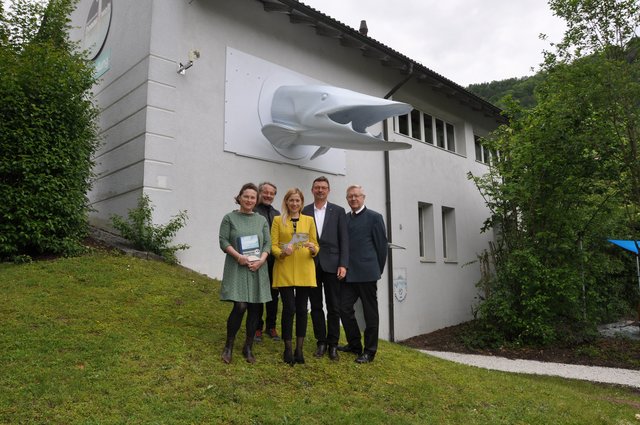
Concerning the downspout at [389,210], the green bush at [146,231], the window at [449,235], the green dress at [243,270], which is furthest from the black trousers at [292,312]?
the window at [449,235]

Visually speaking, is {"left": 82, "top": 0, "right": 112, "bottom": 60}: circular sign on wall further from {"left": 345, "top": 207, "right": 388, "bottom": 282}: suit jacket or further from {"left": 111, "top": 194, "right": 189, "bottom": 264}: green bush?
{"left": 345, "top": 207, "right": 388, "bottom": 282}: suit jacket

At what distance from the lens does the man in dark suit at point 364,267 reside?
5855 mm

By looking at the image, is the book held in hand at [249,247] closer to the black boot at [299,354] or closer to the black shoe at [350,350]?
the black boot at [299,354]

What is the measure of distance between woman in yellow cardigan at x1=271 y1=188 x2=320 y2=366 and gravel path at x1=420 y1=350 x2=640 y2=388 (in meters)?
4.84

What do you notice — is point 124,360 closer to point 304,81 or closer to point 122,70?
point 122,70

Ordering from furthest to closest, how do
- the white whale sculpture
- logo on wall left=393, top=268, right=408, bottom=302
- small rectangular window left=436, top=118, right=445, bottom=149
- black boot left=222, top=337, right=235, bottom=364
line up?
1. small rectangular window left=436, top=118, right=445, bottom=149
2. logo on wall left=393, top=268, right=408, bottom=302
3. the white whale sculpture
4. black boot left=222, top=337, right=235, bottom=364

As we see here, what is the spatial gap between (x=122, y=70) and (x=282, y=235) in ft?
20.0

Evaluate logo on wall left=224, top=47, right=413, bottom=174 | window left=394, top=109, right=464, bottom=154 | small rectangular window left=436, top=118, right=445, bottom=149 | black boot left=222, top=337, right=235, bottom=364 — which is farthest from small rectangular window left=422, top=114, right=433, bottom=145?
black boot left=222, top=337, right=235, bottom=364

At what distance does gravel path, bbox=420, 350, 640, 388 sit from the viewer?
27.6 feet

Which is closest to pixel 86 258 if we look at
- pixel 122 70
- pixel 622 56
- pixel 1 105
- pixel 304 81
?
pixel 1 105

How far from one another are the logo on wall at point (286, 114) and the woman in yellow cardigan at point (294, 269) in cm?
422

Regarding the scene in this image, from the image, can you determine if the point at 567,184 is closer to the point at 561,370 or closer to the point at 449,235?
the point at 561,370

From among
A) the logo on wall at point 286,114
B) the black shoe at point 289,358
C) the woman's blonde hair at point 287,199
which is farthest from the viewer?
the logo on wall at point 286,114

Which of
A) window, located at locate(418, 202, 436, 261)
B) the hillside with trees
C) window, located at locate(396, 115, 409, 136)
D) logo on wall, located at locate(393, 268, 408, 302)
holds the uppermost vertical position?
the hillside with trees
